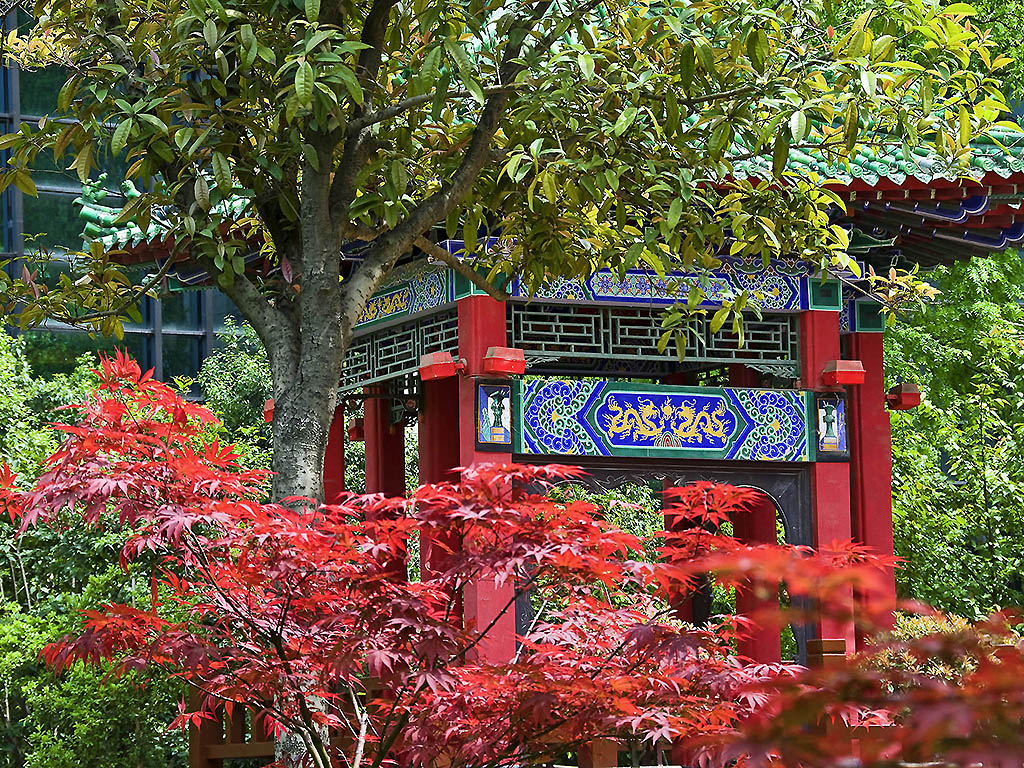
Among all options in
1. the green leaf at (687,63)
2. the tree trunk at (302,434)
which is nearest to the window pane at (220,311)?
the tree trunk at (302,434)

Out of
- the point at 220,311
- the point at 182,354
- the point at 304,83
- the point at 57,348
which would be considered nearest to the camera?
the point at 304,83

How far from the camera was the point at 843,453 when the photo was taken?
792cm

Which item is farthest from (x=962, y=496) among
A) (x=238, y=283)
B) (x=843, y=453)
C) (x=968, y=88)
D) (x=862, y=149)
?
(x=238, y=283)

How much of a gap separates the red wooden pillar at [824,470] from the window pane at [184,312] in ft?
49.4

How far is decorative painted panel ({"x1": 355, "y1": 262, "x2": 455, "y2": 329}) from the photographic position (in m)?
7.66

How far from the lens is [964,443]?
39.3 feet

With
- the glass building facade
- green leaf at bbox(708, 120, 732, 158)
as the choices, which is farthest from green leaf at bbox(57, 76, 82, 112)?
the glass building facade

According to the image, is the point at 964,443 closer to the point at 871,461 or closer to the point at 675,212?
the point at 871,461

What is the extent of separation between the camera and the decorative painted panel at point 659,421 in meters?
7.39

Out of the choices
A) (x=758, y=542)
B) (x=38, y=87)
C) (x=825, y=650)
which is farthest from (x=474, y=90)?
(x=38, y=87)

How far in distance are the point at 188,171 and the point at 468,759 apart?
7.96 feet

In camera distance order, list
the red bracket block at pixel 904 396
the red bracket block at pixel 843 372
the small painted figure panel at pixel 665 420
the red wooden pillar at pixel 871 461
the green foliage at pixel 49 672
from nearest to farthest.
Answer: the small painted figure panel at pixel 665 420
the red bracket block at pixel 843 372
the red wooden pillar at pixel 871 461
the red bracket block at pixel 904 396
the green foliage at pixel 49 672

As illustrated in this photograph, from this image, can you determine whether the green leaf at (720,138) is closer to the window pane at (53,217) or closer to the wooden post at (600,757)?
the wooden post at (600,757)

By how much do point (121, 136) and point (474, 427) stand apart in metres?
3.04
